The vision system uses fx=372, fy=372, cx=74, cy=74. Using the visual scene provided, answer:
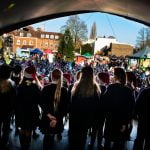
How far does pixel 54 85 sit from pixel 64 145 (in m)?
2.51

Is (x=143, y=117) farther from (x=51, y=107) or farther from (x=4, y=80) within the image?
(x=4, y=80)

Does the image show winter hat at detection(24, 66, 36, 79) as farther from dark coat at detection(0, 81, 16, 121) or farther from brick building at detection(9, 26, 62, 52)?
brick building at detection(9, 26, 62, 52)

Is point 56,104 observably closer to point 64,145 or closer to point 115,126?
point 115,126

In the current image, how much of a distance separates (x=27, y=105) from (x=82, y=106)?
3.73 feet

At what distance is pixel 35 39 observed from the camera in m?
164

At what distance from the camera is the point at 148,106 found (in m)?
7.13

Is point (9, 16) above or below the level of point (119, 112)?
above

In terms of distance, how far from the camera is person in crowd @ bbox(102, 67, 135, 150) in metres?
7.15

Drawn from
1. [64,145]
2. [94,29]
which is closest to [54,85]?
[64,145]

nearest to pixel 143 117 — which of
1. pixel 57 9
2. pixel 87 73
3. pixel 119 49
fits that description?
pixel 87 73

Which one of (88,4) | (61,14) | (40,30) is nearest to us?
(88,4)

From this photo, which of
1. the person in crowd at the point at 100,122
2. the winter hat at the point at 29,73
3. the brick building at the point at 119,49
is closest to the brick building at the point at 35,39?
the brick building at the point at 119,49

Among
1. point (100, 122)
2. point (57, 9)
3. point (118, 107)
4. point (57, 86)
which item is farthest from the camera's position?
point (57, 9)

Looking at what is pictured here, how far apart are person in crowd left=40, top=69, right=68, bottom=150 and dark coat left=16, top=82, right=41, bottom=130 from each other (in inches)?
8.8
